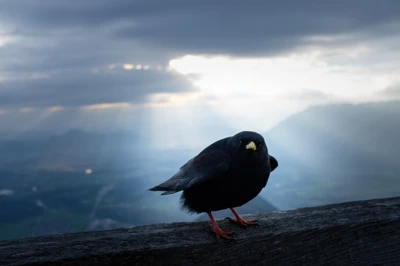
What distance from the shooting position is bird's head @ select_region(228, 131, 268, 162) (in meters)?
5.17

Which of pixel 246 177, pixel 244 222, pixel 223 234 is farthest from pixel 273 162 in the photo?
pixel 223 234

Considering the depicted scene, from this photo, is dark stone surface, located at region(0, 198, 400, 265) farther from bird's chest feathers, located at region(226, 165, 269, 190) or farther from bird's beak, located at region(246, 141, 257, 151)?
bird's beak, located at region(246, 141, 257, 151)

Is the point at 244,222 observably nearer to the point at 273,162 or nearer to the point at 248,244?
the point at 248,244

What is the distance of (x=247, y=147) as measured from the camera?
5.12 meters

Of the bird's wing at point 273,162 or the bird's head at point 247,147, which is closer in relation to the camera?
the bird's head at point 247,147

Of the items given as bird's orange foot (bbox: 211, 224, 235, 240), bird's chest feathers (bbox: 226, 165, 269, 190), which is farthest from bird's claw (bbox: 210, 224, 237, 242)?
bird's chest feathers (bbox: 226, 165, 269, 190)

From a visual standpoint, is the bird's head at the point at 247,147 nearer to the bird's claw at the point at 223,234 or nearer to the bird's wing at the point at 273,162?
the bird's wing at the point at 273,162

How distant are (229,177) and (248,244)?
1.44 metres

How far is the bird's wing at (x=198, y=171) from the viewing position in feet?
16.9

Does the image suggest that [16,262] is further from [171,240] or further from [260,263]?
[260,263]

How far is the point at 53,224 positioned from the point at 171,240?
17109 centimetres

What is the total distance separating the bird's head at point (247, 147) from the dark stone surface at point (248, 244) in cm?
97

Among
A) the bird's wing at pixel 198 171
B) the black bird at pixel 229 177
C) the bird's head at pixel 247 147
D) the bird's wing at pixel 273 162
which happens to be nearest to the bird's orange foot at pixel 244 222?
the black bird at pixel 229 177

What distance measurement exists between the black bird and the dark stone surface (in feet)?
2.55
